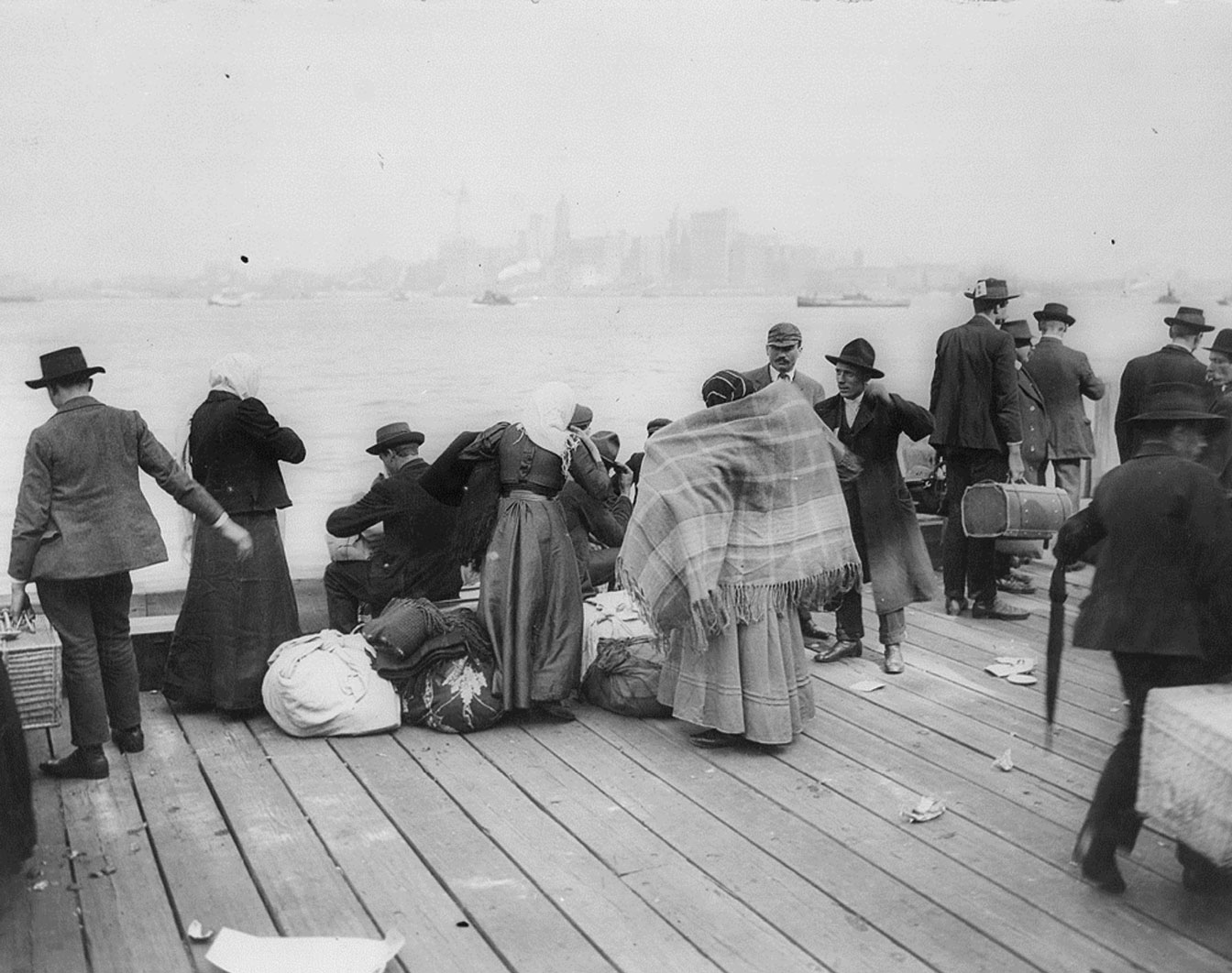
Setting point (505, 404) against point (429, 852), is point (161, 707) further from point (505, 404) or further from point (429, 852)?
point (505, 404)

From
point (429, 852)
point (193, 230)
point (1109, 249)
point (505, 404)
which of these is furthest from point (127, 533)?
point (1109, 249)

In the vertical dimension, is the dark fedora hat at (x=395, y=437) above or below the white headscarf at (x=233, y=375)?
below

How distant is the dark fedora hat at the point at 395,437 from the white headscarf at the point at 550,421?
2.22 feet

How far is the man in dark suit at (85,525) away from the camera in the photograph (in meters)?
4.44

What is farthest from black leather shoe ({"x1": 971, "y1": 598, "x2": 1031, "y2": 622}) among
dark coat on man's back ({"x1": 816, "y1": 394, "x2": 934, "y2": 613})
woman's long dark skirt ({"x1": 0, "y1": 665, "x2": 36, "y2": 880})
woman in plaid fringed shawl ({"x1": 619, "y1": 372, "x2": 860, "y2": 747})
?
woman's long dark skirt ({"x1": 0, "y1": 665, "x2": 36, "y2": 880})

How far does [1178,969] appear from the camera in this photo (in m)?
3.13

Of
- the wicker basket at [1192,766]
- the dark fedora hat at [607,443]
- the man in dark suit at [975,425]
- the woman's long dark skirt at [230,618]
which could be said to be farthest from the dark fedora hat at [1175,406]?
the woman's long dark skirt at [230,618]

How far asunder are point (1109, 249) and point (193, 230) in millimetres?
6779

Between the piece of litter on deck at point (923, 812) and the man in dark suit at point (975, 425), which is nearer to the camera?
the piece of litter on deck at point (923, 812)

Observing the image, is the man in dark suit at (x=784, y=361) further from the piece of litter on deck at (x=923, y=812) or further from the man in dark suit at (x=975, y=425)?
the piece of litter on deck at (x=923, y=812)

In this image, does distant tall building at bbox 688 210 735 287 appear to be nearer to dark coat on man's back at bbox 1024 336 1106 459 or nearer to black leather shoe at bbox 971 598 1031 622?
dark coat on man's back at bbox 1024 336 1106 459

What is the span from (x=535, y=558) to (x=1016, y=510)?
265 centimetres

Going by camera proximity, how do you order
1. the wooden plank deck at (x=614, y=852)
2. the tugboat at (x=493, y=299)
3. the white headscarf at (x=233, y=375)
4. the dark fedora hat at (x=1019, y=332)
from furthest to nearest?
1. the dark fedora hat at (x=1019, y=332)
2. the tugboat at (x=493, y=299)
3. the white headscarf at (x=233, y=375)
4. the wooden plank deck at (x=614, y=852)

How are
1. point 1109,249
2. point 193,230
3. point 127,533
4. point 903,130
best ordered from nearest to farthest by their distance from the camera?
1. point 127,533
2. point 193,230
3. point 903,130
4. point 1109,249
